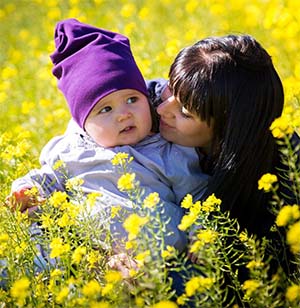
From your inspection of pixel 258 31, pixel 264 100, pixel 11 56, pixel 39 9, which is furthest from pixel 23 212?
pixel 39 9

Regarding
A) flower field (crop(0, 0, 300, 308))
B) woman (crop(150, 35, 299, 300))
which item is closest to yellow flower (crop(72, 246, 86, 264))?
flower field (crop(0, 0, 300, 308))

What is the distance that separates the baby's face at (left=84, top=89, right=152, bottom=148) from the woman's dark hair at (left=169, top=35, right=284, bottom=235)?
0.63 ft

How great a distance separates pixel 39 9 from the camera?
328 inches

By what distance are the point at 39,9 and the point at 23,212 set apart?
5329 mm

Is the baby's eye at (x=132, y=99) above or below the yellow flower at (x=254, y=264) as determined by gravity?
above

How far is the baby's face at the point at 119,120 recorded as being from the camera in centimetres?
333

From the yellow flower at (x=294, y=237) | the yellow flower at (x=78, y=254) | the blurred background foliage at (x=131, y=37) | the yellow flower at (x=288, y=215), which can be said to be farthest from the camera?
the blurred background foliage at (x=131, y=37)

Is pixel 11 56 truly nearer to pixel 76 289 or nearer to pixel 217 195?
pixel 217 195

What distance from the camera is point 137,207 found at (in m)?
3.33

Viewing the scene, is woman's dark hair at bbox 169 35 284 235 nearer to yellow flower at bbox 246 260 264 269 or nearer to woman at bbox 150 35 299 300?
woman at bbox 150 35 299 300

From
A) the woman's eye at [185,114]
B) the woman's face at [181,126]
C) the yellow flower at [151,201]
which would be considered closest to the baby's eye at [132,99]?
the woman's face at [181,126]

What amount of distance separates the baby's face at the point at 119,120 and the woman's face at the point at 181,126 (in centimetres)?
7

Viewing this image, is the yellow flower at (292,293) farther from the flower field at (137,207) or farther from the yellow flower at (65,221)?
the yellow flower at (65,221)

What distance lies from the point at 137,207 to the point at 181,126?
1.27ft
